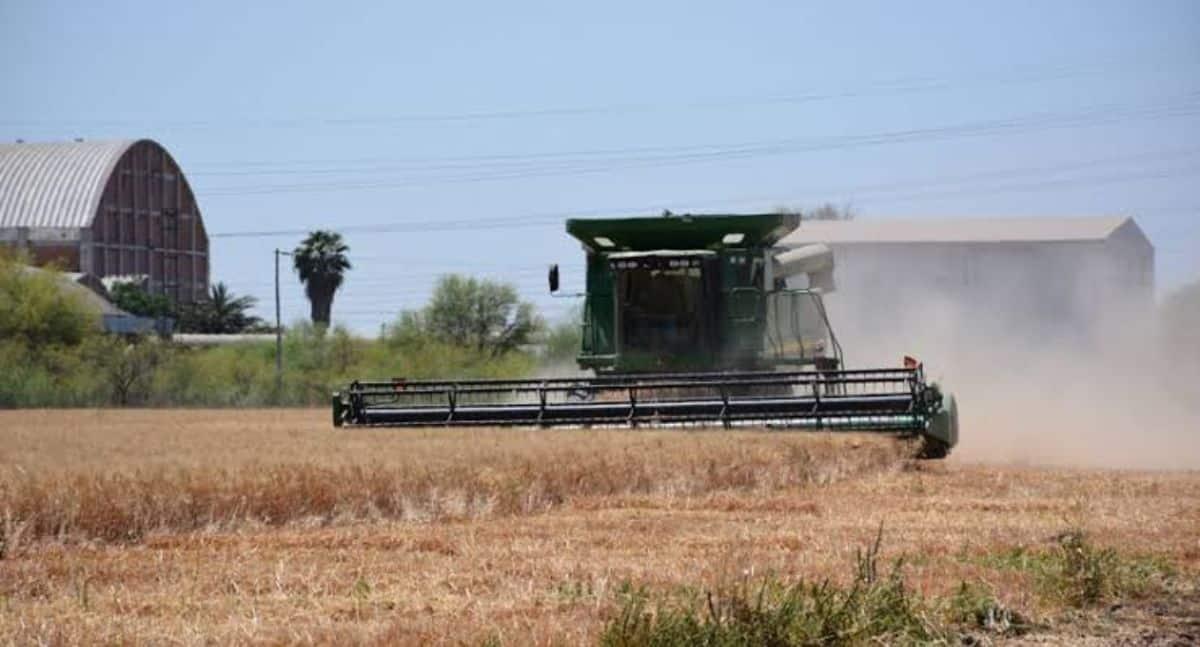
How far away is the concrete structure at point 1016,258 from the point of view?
66.0 meters

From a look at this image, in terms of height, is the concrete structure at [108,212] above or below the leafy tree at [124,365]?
above

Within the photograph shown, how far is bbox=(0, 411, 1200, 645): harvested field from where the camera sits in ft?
26.8

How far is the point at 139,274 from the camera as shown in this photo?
315 feet

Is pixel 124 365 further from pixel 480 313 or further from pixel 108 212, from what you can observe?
pixel 108 212

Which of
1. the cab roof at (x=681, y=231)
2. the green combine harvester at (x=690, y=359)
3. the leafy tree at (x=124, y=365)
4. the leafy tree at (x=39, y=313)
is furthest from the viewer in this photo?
the leafy tree at (x=39, y=313)

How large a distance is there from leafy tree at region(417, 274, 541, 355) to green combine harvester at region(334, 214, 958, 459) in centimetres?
4106

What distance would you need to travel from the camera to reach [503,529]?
1217 cm

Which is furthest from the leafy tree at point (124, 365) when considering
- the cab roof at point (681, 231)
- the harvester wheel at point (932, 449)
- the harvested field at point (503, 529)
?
the harvester wheel at point (932, 449)

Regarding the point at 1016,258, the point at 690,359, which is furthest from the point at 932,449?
the point at 1016,258

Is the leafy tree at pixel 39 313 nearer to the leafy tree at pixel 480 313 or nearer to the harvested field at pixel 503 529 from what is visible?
the leafy tree at pixel 480 313

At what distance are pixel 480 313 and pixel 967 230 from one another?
18.5 metres

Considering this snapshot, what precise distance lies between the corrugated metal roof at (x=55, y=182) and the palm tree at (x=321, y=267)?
35.6 feet

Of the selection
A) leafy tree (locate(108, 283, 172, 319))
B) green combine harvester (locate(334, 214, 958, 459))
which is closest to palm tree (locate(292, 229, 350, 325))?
leafy tree (locate(108, 283, 172, 319))

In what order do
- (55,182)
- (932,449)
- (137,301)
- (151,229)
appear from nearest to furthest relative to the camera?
(932,449), (137,301), (55,182), (151,229)
